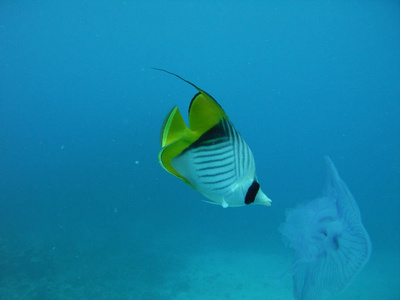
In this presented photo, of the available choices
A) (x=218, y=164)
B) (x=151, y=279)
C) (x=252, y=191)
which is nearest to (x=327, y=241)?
(x=252, y=191)

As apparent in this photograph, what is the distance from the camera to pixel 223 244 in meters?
11.5

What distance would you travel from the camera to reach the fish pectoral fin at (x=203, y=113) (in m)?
0.73

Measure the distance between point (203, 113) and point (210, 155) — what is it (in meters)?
0.12

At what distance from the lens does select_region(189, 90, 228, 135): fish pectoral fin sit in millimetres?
A: 730

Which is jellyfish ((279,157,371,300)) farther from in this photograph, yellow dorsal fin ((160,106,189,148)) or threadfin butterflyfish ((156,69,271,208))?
yellow dorsal fin ((160,106,189,148))

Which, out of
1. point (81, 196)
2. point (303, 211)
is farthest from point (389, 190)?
point (303, 211)

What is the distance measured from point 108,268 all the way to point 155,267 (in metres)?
1.32

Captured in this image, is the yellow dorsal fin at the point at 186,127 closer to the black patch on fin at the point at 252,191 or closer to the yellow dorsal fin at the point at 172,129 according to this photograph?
the yellow dorsal fin at the point at 172,129

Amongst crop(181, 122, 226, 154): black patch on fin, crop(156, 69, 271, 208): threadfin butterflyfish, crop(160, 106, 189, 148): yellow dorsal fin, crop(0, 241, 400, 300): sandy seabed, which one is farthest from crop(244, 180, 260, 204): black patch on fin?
crop(0, 241, 400, 300): sandy seabed

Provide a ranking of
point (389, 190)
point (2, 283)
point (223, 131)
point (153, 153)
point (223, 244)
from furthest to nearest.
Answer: point (389, 190) → point (153, 153) → point (223, 244) → point (2, 283) → point (223, 131)

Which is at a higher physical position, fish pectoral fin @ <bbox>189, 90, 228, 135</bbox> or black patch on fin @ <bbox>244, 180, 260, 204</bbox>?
fish pectoral fin @ <bbox>189, 90, 228, 135</bbox>

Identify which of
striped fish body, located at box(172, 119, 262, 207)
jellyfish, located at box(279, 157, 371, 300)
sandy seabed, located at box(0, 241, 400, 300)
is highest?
striped fish body, located at box(172, 119, 262, 207)

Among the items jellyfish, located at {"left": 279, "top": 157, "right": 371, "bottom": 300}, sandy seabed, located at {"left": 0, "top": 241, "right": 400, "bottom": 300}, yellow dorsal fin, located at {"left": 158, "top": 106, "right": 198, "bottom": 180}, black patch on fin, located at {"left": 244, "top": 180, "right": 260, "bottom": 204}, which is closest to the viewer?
yellow dorsal fin, located at {"left": 158, "top": 106, "right": 198, "bottom": 180}

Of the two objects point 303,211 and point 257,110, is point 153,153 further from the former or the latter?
point 257,110
